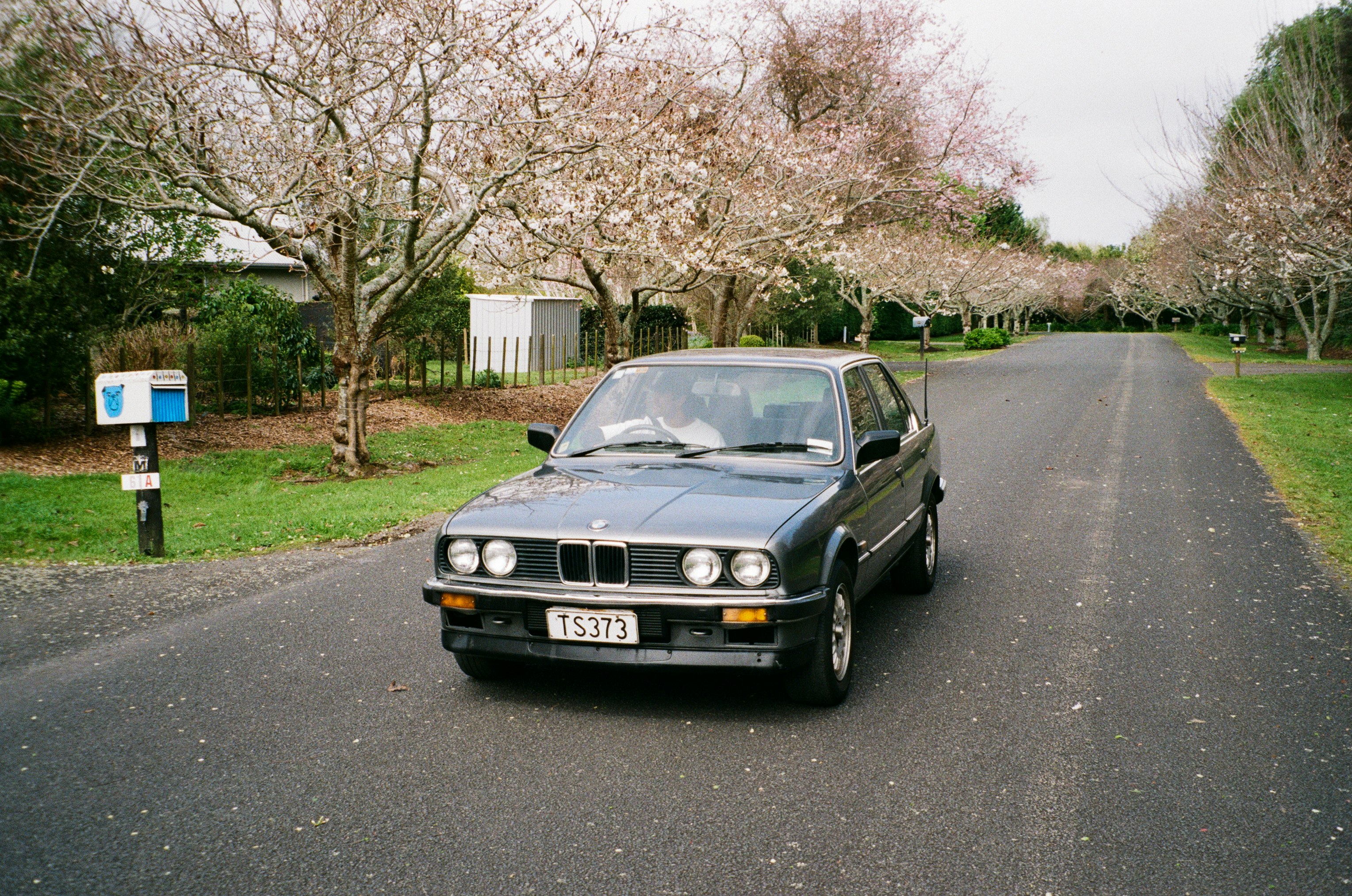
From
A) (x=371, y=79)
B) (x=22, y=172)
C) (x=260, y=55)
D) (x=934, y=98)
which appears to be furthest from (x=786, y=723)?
(x=934, y=98)

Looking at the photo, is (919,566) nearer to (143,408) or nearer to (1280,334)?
(143,408)

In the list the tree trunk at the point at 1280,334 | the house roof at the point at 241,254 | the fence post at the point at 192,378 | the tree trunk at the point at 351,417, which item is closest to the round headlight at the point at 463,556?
the tree trunk at the point at 351,417

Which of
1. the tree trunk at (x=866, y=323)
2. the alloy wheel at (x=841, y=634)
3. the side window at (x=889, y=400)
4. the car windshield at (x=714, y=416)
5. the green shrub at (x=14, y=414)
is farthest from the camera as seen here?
the tree trunk at (x=866, y=323)

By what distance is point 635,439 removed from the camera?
5.74 metres

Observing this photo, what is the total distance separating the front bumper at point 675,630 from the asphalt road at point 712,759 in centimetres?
33

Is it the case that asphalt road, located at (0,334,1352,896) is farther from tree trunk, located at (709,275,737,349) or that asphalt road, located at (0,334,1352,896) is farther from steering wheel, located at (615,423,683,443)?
tree trunk, located at (709,275,737,349)

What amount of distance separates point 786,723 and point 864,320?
34.6 metres

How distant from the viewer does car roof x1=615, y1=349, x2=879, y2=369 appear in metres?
5.92

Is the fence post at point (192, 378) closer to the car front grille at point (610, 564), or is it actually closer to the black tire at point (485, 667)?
the black tire at point (485, 667)

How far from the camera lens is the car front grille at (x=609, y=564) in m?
4.34

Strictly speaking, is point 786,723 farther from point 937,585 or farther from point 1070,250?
point 1070,250

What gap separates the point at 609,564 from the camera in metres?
4.39

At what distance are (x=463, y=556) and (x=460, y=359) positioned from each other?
17.0 meters

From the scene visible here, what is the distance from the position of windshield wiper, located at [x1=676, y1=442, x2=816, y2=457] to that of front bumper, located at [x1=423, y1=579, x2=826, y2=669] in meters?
1.14
